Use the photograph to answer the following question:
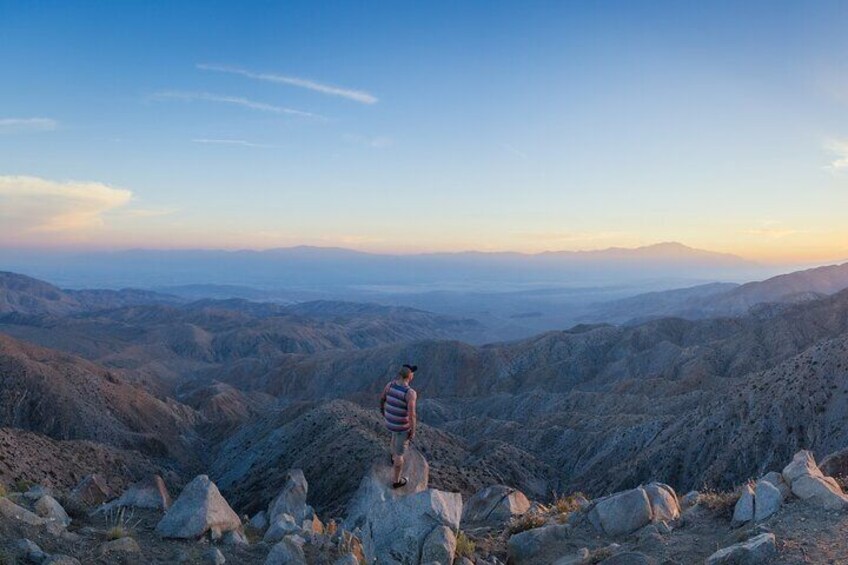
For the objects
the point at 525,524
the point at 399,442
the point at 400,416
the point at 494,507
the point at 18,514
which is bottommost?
the point at 494,507

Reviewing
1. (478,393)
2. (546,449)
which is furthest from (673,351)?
(546,449)

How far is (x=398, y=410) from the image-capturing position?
10.3 meters

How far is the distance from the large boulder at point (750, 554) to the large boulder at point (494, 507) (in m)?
6.22

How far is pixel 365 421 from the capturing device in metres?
40.8

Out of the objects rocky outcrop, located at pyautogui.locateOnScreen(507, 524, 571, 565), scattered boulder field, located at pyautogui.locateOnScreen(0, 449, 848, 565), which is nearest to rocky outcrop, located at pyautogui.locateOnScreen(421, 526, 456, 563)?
scattered boulder field, located at pyautogui.locateOnScreen(0, 449, 848, 565)

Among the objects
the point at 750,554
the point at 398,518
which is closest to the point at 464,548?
the point at 398,518

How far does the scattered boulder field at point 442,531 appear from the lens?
8.07 m

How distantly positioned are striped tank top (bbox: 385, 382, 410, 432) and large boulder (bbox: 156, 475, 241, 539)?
10.6 ft

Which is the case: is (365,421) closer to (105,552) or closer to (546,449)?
(546,449)

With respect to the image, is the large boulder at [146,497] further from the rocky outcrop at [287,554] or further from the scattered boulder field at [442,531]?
the rocky outcrop at [287,554]

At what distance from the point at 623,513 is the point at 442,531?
138 inches

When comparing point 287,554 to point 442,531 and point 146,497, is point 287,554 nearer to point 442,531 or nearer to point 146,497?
point 442,531

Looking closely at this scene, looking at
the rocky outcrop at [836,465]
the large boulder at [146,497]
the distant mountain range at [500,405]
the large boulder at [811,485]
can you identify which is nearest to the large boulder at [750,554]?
the large boulder at [811,485]

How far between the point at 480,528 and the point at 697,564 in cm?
507
